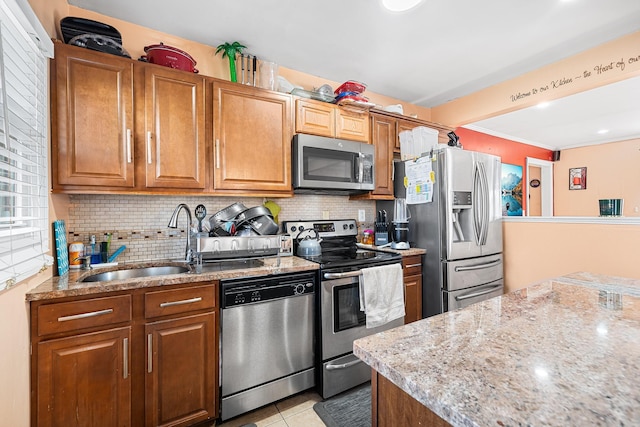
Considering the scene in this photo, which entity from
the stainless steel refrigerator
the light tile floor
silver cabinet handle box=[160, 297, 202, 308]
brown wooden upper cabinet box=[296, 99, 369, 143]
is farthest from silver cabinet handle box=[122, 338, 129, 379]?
the stainless steel refrigerator

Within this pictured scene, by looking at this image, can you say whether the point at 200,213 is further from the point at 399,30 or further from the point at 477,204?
the point at 477,204

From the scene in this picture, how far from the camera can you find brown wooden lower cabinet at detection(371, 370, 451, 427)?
1.96ft

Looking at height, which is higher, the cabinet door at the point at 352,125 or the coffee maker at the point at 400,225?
the cabinet door at the point at 352,125

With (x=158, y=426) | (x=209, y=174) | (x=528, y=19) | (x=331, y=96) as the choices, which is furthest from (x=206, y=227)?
(x=528, y=19)

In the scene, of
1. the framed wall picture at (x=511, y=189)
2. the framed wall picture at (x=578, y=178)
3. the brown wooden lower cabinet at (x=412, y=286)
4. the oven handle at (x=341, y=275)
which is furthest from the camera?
the framed wall picture at (x=578, y=178)

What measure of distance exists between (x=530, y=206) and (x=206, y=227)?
20.9 feet

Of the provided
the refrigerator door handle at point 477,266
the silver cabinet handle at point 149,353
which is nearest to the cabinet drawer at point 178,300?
the silver cabinet handle at point 149,353

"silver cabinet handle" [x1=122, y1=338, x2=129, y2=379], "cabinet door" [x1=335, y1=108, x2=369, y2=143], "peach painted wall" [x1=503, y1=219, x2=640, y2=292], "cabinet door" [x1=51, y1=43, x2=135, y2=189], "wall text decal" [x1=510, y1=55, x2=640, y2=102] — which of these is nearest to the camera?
"silver cabinet handle" [x1=122, y1=338, x2=129, y2=379]

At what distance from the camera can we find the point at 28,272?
1.17 meters

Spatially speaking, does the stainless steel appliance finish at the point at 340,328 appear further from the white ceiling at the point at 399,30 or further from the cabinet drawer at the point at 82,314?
the white ceiling at the point at 399,30

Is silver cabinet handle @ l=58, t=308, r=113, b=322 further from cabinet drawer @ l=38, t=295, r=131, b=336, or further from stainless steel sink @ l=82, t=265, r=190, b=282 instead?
stainless steel sink @ l=82, t=265, r=190, b=282

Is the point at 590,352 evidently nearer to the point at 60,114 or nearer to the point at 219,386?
the point at 219,386

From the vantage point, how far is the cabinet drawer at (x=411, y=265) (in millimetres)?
2404

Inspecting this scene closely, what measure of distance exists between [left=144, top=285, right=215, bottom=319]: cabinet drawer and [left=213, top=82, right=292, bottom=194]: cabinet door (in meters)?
0.75
